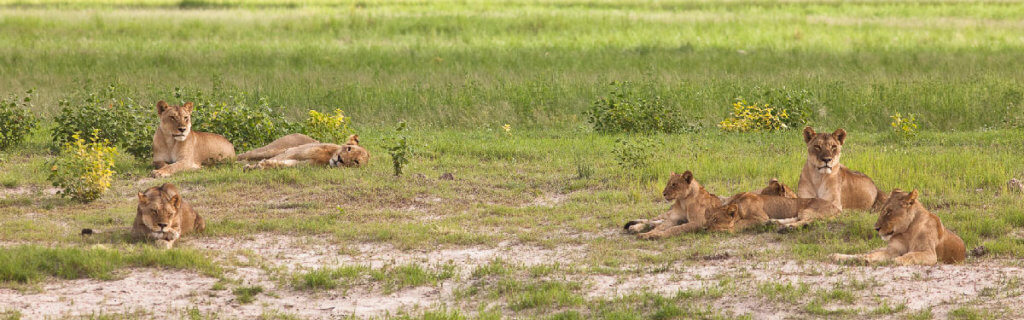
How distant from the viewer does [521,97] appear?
20.8 m

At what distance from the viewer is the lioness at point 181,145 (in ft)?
47.8

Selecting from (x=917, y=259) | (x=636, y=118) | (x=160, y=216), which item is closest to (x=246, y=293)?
(x=160, y=216)

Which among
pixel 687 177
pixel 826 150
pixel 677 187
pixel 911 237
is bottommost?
pixel 911 237

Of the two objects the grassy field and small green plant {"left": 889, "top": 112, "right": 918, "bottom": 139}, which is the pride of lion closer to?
the grassy field

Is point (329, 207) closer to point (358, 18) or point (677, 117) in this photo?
point (677, 117)

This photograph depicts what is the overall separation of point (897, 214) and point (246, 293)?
5173 millimetres

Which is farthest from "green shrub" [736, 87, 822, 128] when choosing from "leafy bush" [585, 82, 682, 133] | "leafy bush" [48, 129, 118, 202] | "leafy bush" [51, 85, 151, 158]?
"leafy bush" [48, 129, 118, 202]

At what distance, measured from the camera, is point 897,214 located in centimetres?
905

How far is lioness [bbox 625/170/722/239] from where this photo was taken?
414 inches

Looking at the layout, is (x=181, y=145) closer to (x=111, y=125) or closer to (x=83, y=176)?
(x=111, y=125)

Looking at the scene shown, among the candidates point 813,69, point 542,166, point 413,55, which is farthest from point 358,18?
point 542,166

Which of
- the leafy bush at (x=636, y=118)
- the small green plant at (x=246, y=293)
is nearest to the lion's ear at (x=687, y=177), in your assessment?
the small green plant at (x=246, y=293)

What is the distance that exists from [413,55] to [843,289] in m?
21.0

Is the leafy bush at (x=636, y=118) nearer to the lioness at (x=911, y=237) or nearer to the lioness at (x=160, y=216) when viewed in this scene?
the lioness at (x=911, y=237)
